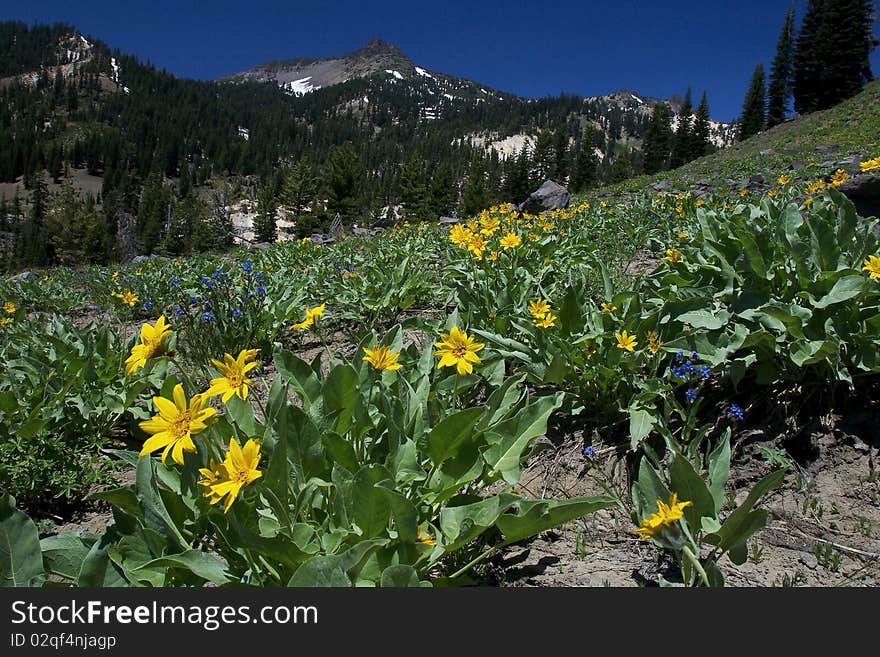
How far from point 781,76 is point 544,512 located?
7220cm

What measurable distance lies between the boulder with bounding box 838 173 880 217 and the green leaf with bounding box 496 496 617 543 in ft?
12.7

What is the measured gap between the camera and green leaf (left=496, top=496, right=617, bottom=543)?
138 centimetres

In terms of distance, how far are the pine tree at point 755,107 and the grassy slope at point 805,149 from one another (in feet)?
103

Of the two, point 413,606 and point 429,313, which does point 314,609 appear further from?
point 429,313

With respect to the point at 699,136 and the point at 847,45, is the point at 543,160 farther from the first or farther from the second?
the point at 847,45

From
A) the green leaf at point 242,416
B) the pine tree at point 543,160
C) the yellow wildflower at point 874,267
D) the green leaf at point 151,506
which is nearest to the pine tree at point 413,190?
the pine tree at point 543,160

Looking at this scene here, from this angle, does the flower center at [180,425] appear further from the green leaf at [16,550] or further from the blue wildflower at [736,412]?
the blue wildflower at [736,412]

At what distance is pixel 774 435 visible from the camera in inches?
85.0

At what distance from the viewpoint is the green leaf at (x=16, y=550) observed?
1.29 meters

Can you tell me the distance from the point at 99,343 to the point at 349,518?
8.73 ft

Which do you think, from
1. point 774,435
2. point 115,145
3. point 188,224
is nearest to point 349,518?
point 774,435

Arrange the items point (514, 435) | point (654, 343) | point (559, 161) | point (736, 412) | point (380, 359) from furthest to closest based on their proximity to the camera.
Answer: point (559, 161) → point (654, 343) → point (736, 412) → point (380, 359) → point (514, 435)

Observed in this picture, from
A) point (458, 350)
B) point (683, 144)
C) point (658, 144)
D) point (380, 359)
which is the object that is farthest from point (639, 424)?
point (658, 144)

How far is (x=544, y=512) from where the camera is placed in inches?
54.3
